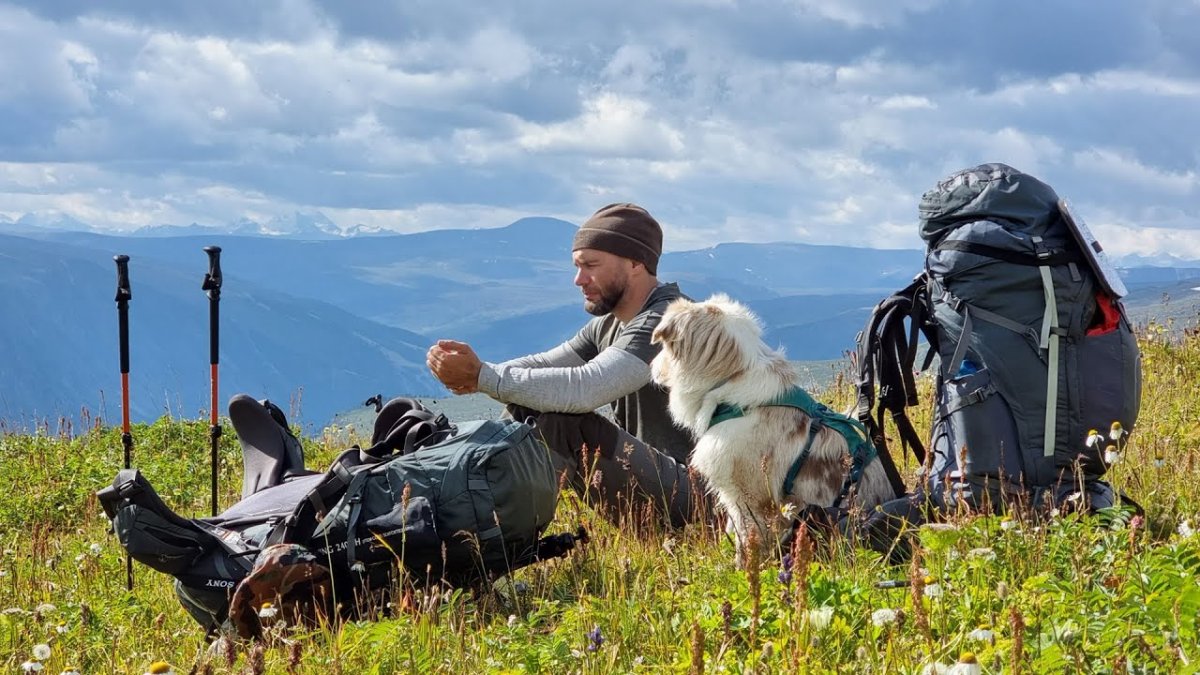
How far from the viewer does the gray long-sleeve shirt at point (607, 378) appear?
6090 millimetres

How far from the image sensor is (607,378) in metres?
6.23

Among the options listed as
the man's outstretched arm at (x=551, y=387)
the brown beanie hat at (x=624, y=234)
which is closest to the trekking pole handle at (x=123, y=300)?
the man's outstretched arm at (x=551, y=387)

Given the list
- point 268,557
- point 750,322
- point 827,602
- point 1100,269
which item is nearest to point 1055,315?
point 1100,269

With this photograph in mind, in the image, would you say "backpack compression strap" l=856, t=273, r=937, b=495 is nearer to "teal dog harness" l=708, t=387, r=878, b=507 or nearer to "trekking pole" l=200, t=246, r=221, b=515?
"teal dog harness" l=708, t=387, r=878, b=507

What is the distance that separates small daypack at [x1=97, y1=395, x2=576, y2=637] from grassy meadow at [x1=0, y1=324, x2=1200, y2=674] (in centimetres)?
20

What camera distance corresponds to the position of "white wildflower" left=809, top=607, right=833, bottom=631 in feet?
10.3

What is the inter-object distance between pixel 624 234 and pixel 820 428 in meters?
1.92

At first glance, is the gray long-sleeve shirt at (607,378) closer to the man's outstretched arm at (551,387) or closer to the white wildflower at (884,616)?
the man's outstretched arm at (551,387)

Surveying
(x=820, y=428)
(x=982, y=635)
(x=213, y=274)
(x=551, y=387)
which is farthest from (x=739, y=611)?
(x=213, y=274)

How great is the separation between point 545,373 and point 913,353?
6.54 feet

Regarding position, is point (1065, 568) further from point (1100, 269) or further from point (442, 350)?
point (442, 350)

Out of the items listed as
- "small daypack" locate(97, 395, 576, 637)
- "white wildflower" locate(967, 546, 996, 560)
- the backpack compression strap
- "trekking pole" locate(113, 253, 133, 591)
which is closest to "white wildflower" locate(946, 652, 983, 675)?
"white wildflower" locate(967, 546, 996, 560)

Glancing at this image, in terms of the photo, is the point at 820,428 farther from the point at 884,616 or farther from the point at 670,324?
the point at 884,616

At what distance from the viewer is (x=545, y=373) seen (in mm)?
6121
